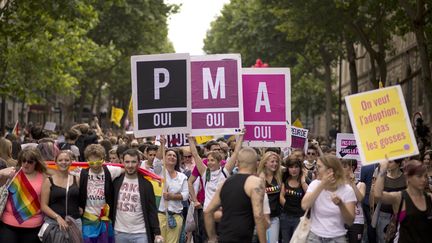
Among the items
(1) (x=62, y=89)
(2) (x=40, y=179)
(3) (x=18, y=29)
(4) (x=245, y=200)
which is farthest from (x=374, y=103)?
(1) (x=62, y=89)

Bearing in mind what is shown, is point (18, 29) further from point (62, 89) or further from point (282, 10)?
point (62, 89)

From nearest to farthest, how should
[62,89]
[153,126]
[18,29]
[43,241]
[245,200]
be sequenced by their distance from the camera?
[245,200]
[43,241]
[153,126]
[18,29]
[62,89]

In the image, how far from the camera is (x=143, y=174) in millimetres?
11492

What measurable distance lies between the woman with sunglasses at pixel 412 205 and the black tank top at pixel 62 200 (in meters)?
3.35

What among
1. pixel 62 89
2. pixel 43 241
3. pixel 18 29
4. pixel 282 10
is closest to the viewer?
pixel 43 241

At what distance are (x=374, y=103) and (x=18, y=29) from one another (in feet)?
63.9

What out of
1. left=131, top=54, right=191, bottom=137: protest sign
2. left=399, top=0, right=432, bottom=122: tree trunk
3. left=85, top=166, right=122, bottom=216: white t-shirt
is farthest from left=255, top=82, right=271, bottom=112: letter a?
left=399, top=0, right=432, bottom=122: tree trunk

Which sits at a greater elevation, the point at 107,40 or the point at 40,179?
the point at 107,40

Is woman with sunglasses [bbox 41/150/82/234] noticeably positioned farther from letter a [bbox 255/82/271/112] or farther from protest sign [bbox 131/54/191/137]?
letter a [bbox 255/82/271/112]

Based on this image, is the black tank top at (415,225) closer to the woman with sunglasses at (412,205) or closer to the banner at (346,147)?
the woman with sunglasses at (412,205)

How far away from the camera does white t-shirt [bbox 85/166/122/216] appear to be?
1130 centimetres

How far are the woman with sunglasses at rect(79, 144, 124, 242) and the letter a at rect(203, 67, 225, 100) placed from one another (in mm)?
1639

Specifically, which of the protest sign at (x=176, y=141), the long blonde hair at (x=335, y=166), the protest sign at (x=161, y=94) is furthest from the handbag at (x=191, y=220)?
the long blonde hair at (x=335, y=166)

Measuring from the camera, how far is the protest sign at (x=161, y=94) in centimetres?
1185
